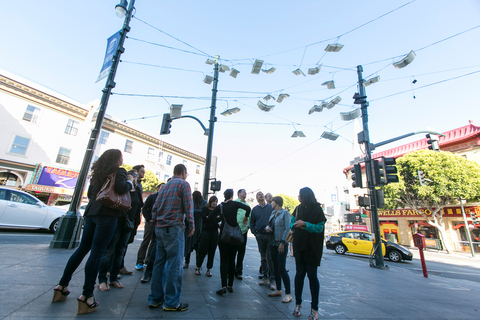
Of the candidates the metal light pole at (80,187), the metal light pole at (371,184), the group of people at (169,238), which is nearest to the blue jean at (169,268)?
the group of people at (169,238)

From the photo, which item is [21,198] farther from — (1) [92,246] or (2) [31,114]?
(2) [31,114]

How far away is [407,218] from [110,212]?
3393cm

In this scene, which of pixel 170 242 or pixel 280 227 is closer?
pixel 170 242

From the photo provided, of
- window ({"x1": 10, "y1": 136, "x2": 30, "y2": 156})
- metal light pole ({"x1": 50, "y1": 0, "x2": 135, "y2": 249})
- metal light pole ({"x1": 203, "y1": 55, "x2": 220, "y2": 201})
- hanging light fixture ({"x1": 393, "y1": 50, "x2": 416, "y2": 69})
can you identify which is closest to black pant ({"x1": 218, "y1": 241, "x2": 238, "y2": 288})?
metal light pole ({"x1": 50, "y1": 0, "x2": 135, "y2": 249})

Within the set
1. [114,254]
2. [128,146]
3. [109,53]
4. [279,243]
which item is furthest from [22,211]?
[128,146]

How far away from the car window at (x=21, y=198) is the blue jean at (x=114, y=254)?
7265 mm

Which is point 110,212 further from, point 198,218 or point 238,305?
point 198,218

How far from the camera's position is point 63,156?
20.6 metres

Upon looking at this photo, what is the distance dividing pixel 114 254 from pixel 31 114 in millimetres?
23186

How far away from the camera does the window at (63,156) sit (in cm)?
2038

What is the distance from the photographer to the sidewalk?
241 centimetres

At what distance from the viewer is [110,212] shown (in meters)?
2.59

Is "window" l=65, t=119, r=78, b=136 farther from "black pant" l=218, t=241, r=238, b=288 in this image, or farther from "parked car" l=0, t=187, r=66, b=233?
"black pant" l=218, t=241, r=238, b=288

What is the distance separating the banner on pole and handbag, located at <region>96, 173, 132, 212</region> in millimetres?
5628
